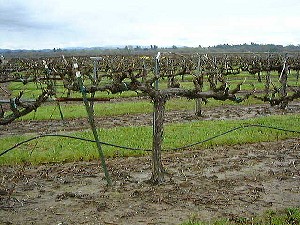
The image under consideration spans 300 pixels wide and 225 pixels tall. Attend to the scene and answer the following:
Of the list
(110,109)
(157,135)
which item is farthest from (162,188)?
(110,109)

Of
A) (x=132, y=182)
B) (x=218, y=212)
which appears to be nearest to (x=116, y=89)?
(x=132, y=182)

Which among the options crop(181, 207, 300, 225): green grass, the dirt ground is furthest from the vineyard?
crop(181, 207, 300, 225): green grass

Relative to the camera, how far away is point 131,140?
13.5m

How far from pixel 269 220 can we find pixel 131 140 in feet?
23.6

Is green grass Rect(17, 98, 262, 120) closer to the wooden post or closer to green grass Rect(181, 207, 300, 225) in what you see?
the wooden post

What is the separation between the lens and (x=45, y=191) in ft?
30.1

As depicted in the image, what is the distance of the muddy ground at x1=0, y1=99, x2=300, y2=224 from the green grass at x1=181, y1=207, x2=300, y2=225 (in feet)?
0.94

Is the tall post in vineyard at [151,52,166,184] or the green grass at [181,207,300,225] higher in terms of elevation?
the tall post in vineyard at [151,52,166,184]

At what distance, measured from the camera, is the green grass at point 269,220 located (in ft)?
22.3

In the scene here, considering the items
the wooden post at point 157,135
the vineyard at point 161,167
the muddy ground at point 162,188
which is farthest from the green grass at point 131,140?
the wooden post at point 157,135

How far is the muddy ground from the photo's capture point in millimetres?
7709

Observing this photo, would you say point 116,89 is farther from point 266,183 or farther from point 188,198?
point 266,183

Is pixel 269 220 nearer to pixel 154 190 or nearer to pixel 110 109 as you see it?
pixel 154 190

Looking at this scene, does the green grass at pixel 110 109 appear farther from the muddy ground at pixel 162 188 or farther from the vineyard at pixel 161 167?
the muddy ground at pixel 162 188
